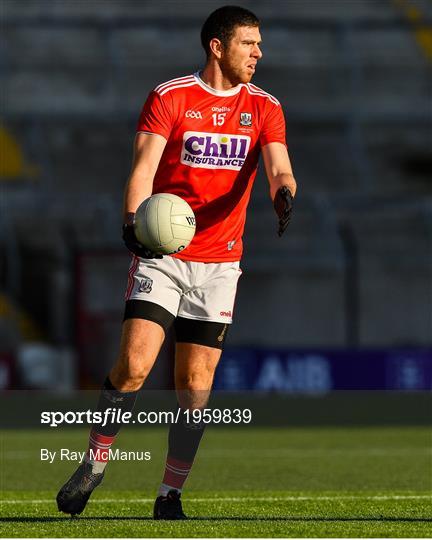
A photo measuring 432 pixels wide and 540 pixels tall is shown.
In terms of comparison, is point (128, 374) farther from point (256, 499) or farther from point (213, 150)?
point (256, 499)

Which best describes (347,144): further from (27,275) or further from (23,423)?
(23,423)

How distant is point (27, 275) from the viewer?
2084 cm

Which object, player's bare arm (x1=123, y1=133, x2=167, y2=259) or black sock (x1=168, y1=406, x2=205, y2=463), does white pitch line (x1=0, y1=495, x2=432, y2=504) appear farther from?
player's bare arm (x1=123, y1=133, x2=167, y2=259)

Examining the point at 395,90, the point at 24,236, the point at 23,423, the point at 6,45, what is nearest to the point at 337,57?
the point at 395,90

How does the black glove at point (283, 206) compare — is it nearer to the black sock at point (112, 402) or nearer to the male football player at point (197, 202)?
the male football player at point (197, 202)

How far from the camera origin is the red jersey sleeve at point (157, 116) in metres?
6.57

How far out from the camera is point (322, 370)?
1948 centimetres

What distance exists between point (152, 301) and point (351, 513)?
155 centimetres

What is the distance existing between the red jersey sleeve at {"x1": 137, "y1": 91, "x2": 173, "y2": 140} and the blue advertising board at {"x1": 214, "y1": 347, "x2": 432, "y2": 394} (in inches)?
500

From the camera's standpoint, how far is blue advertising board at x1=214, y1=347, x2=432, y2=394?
758 inches

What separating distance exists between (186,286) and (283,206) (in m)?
0.65

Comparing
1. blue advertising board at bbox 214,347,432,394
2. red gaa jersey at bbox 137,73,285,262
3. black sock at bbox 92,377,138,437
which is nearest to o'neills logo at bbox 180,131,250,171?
red gaa jersey at bbox 137,73,285,262

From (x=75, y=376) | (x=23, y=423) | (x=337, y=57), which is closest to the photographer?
(x=23, y=423)

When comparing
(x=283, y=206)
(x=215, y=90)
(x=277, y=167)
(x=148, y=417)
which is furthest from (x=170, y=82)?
(x=148, y=417)
